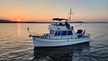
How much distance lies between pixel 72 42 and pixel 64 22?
4.35 m

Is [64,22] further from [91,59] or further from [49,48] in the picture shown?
[91,59]

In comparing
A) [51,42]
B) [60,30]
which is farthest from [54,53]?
[60,30]

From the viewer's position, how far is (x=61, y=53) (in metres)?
22.0

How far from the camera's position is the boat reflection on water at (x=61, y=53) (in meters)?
19.2

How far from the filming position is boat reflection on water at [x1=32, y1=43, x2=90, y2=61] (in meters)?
19.2

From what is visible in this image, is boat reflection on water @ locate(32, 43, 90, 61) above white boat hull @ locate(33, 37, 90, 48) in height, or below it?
below

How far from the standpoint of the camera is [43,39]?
2359cm

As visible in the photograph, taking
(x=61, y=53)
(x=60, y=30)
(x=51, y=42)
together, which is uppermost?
(x=60, y=30)

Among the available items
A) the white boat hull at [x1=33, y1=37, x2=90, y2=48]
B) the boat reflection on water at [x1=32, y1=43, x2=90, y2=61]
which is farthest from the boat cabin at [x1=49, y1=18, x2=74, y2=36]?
the boat reflection on water at [x1=32, y1=43, x2=90, y2=61]

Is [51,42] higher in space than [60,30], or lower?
lower

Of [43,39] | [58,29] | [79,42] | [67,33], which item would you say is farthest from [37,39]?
[79,42]

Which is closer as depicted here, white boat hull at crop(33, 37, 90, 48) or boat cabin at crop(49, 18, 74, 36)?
white boat hull at crop(33, 37, 90, 48)

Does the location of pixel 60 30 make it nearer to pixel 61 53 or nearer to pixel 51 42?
pixel 51 42

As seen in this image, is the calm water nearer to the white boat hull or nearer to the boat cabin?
the white boat hull
